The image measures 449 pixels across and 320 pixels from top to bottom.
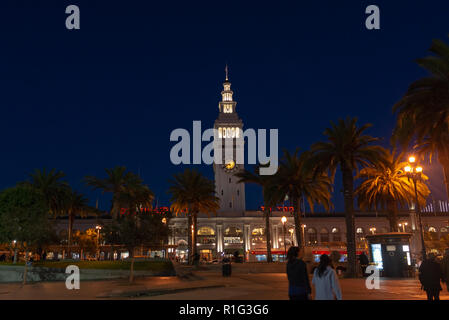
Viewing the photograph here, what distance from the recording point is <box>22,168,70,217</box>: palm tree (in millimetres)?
51969

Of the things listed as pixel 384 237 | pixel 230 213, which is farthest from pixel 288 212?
pixel 384 237

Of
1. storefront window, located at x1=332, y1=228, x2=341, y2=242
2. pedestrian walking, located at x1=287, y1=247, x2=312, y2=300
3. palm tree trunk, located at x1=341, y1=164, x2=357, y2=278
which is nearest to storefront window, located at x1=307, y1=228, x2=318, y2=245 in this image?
storefront window, located at x1=332, y1=228, x2=341, y2=242

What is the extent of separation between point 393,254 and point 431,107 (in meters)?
10.9

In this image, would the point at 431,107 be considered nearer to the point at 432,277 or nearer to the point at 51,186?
the point at 432,277

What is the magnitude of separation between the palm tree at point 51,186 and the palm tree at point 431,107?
42.7 metres

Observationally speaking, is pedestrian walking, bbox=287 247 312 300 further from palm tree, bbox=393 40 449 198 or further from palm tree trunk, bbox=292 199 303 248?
palm tree trunk, bbox=292 199 303 248

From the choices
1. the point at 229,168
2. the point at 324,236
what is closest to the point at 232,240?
the point at 229,168

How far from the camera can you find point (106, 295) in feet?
63.1

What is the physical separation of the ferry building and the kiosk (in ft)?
225

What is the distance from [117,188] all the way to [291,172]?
77.0ft

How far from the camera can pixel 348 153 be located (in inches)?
1240

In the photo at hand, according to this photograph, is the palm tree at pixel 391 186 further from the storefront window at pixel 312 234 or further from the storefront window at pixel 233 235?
the storefront window at pixel 312 234

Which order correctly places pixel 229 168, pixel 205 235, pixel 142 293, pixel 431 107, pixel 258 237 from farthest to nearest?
1. pixel 229 168
2. pixel 258 237
3. pixel 205 235
4. pixel 431 107
5. pixel 142 293
